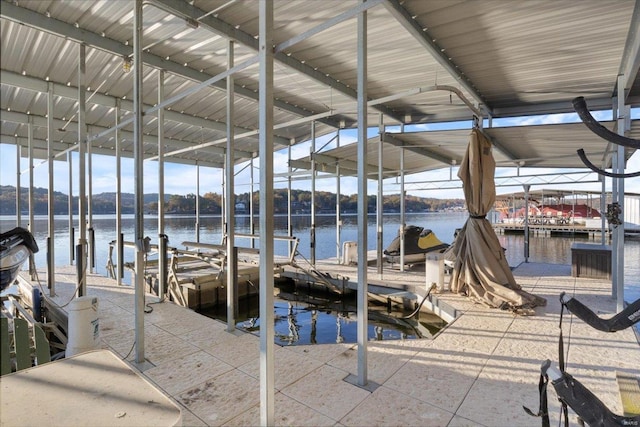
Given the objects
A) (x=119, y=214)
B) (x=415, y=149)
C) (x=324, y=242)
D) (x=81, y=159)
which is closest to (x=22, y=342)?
(x=81, y=159)

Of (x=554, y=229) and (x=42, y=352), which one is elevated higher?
(x=42, y=352)

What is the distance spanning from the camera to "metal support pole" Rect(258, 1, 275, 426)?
2.12m

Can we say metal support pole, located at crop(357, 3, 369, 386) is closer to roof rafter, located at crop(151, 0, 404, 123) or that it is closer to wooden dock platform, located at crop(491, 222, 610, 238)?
roof rafter, located at crop(151, 0, 404, 123)

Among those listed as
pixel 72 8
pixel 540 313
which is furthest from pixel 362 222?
pixel 72 8

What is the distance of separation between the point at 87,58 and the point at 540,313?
24.6 feet

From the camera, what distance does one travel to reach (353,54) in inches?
195

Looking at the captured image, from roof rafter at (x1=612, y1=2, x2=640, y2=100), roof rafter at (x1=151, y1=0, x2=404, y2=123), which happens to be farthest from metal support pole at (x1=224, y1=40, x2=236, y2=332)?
roof rafter at (x1=612, y1=2, x2=640, y2=100)

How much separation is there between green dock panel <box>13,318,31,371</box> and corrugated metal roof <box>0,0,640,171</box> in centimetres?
299

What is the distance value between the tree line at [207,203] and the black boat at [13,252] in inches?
12.8

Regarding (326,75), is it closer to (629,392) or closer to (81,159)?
(81,159)

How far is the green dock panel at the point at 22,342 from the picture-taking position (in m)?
2.86

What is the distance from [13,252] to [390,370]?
394cm

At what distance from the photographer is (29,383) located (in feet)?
5.80

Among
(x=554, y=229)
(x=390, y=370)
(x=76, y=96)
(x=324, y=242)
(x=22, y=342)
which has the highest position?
(x=76, y=96)
